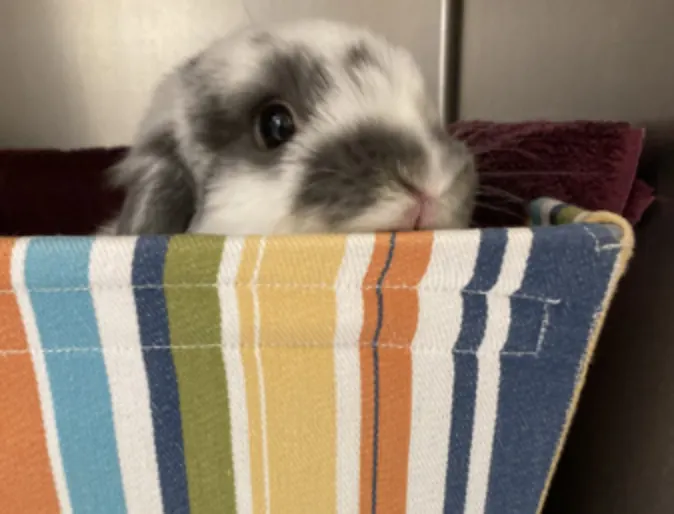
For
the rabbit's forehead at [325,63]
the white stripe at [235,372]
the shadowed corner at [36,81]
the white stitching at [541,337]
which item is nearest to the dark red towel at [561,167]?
the rabbit's forehead at [325,63]

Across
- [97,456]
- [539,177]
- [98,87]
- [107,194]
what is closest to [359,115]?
[539,177]

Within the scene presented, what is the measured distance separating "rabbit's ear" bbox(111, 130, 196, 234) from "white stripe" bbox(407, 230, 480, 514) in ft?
0.96

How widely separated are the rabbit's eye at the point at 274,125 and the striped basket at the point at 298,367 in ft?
0.74

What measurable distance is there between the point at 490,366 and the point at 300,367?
0.36ft

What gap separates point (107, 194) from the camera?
3.11 feet

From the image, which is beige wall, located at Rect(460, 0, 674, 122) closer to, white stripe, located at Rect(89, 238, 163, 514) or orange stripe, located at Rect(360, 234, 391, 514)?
orange stripe, located at Rect(360, 234, 391, 514)

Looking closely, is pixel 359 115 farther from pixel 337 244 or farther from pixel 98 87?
pixel 98 87

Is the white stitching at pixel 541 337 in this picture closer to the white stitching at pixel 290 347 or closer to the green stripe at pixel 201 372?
the white stitching at pixel 290 347

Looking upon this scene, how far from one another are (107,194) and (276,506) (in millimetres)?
586

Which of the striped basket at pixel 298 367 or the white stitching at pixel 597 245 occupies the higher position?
the white stitching at pixel 597 245

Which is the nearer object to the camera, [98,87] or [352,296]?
[352,296]

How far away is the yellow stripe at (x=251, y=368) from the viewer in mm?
389

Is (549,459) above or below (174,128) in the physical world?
below

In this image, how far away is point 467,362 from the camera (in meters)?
0.43
